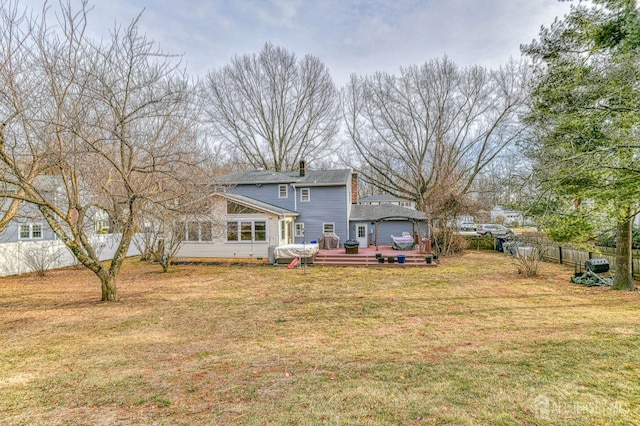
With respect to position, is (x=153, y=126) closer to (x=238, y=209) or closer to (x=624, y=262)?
(x=238, y=209)

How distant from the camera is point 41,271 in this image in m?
13.1

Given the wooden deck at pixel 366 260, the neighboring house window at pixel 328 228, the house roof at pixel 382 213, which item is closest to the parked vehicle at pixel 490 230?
the house roof at pixel 382 213

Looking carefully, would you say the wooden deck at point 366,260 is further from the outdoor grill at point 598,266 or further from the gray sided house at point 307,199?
the outdoor grill at point 598,266

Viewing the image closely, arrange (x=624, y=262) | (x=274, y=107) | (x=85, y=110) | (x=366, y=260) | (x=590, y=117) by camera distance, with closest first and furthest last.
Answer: (x=590, y=117) < (x=85, y=110) < (x=624, y=262) < (x=366, y=260) < (x=274, y=107)

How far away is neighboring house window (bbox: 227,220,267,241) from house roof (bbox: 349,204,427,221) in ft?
21.7

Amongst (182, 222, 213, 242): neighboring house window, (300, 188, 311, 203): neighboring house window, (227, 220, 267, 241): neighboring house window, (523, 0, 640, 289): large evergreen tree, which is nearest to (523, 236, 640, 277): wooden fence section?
(523, 0, 640, 289): large evergreen tree

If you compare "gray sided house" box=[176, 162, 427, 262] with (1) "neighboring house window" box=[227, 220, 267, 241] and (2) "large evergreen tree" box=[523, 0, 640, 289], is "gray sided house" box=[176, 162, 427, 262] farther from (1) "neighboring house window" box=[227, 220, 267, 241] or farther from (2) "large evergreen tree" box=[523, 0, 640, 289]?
(2) "large evergreen tree" box=[523, 0, 640, 289]

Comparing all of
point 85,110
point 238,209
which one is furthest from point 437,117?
point 85,110

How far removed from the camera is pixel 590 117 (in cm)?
602

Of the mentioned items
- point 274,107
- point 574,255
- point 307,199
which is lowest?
point 574,255

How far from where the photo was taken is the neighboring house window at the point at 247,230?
55.1 ft

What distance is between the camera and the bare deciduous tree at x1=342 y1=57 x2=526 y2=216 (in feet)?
76.9

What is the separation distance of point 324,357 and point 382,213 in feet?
53.7

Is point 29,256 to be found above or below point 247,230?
below
